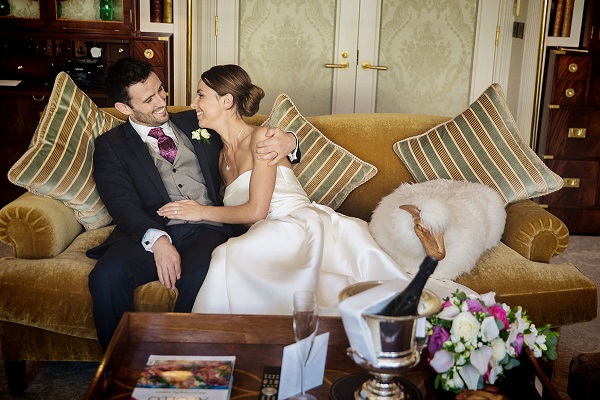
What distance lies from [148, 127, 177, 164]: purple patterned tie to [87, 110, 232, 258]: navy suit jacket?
6 centimetres

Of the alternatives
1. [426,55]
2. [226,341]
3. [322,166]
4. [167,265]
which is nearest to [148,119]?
[167,265]

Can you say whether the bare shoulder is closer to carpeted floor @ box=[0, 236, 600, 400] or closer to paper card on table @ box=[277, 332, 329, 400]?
carpeted floor @ box=[0, 236, 600, 400]

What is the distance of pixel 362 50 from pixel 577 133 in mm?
1501

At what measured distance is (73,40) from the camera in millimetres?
4684

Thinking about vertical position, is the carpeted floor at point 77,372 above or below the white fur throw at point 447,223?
below

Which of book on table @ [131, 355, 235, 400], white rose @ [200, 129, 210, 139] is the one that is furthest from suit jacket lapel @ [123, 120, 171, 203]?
book on table @ [131, 355, 235, 400]

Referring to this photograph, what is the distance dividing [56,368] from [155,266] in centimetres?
60

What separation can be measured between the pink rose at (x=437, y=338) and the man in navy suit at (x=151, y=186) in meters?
0.96

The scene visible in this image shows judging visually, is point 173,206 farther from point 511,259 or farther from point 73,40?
point 73,40

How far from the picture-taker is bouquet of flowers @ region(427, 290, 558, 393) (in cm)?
156

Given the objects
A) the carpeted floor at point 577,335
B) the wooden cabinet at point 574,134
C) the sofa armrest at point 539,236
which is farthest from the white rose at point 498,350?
the wooden cabinet at point 574,134

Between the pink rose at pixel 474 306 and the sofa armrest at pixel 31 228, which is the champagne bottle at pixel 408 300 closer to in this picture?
the pink rose at pixel 474 306

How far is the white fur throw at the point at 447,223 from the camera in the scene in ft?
8.09

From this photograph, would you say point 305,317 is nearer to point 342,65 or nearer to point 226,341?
point 226,341
